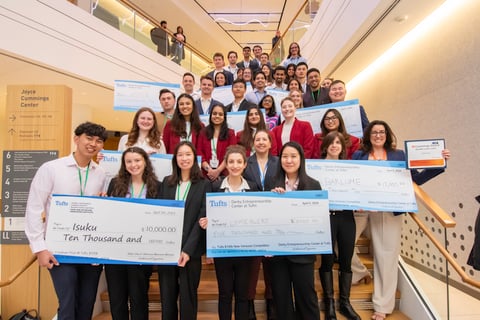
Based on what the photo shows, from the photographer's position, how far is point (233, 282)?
2250 millimetres

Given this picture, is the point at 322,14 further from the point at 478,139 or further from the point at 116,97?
the point at 116,97

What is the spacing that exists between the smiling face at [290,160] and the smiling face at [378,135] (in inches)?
40.8

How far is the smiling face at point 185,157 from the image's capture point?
2305mm

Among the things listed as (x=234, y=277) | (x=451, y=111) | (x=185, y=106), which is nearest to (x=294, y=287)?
(x=234, y=277)

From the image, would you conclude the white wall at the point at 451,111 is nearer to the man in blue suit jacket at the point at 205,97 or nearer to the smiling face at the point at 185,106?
the smiling face at the point at 185,106

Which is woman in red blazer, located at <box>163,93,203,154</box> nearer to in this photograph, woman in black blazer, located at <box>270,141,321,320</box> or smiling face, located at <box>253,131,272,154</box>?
smiling face, located at <box>253,131,272,154</box>

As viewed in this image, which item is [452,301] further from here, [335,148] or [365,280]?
[335,148]

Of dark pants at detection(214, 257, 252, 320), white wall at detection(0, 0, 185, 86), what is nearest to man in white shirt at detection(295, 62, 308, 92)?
A: dark pants at detection(214, 257, 252, 320)

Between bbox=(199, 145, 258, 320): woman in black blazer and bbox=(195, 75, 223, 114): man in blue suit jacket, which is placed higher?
bbox=(195, 75, 223, 114): man in blue suit jacket

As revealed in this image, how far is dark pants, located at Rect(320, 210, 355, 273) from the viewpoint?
2.55m

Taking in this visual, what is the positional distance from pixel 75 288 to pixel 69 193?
75 cm

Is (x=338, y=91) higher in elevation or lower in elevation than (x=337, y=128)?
higher

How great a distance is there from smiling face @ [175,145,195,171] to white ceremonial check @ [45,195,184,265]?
0.35 meters

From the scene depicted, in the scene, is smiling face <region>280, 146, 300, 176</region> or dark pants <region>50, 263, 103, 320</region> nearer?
dark pants <region>50, 263, 103, 320</region>
